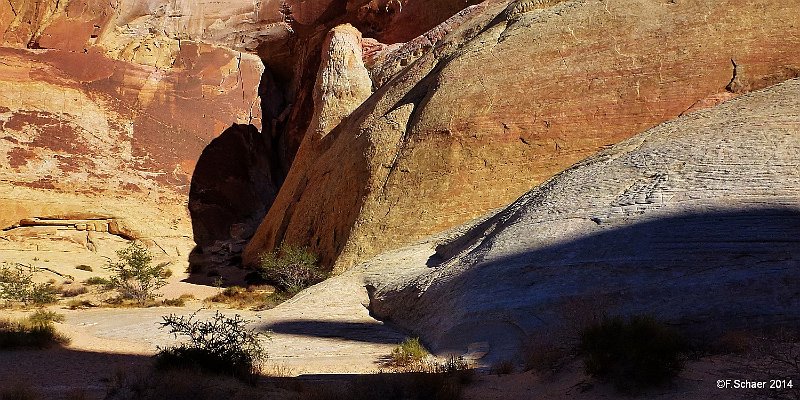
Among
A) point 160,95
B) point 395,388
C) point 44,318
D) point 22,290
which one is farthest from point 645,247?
point 160,95

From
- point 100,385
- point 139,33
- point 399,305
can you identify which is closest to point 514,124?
point 399,305

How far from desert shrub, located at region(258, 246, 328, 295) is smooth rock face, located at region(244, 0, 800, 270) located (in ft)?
1.56

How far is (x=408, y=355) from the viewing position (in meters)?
8.70

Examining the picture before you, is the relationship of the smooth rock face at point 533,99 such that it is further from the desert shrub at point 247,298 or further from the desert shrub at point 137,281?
the desert shrub at point 137,281

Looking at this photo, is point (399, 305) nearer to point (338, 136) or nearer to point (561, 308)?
point (561, 308)

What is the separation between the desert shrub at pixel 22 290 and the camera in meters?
18.8

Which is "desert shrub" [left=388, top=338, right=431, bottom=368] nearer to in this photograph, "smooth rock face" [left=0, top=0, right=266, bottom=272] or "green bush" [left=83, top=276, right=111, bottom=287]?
"green bush" [left=83, top=276, right=111, bottom=287]

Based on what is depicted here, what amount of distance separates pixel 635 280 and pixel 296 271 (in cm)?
1143

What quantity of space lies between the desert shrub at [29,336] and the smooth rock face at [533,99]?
712cm

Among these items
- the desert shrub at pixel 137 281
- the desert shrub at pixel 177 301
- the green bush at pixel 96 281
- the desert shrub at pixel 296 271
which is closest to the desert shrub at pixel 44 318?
the desert shrub at pixel 177 301

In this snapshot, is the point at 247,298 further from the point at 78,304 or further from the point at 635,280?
the point at 635,280

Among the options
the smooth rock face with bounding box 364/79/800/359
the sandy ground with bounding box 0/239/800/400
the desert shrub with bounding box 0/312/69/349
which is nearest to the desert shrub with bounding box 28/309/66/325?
the desert shrub with bounding box 0/312/69/349

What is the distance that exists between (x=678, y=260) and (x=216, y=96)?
3071 cm

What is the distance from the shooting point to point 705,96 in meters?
14.6
